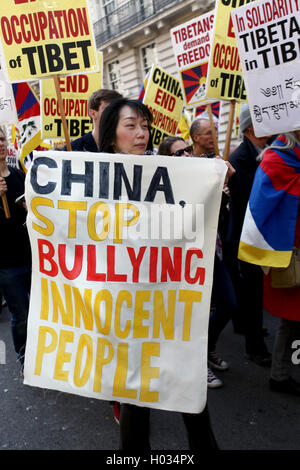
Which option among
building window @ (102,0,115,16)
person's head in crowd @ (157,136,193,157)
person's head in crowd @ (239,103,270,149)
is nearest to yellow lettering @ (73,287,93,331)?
person's head in crowd @ (157,136,193,157)

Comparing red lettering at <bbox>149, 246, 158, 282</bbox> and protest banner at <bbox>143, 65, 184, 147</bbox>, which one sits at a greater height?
protest banner at <bbox>143, 65, 184, 147</bbox>

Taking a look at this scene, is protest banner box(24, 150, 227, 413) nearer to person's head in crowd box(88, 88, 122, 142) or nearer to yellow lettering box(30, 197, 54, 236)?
yellow lettering box(30, 197, 54, 236)

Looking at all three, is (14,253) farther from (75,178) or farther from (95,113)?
(75,178)

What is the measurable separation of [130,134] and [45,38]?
1.31 m

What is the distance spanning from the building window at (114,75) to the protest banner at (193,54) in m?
15.8

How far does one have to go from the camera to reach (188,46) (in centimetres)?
491

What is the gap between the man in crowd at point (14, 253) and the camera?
10.6 ft

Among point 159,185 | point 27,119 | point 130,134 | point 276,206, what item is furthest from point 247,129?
point 27,119

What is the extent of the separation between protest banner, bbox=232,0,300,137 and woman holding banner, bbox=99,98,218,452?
685 mm

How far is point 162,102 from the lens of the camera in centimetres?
538

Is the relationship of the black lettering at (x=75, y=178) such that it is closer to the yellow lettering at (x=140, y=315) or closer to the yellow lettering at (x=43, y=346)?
the yellow lettering at (x=140, y=315)

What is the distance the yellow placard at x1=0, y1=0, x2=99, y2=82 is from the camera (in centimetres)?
294

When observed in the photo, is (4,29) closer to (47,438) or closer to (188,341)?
(188,341)
